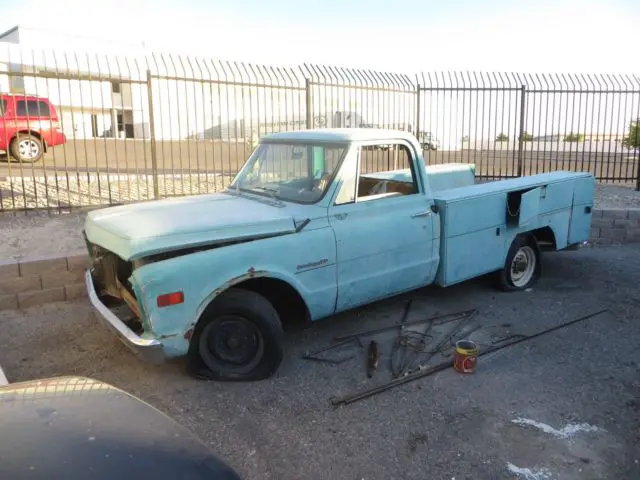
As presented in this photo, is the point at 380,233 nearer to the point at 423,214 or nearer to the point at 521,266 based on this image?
the point at 423,214

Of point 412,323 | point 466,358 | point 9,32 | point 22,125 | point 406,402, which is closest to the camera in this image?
point 406,402

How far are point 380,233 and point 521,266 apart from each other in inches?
96.1

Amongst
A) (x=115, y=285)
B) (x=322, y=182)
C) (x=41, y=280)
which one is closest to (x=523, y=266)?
(x=322, y=182)

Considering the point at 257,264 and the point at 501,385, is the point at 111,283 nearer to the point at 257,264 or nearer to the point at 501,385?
the point at 257,264

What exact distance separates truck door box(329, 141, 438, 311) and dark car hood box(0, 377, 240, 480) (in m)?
2.48

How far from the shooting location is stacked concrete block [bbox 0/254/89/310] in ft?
18.0

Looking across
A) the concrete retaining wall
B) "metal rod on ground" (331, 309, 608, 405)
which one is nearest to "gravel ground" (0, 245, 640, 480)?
"metal rod on ground" (331, 309, 608, 405)

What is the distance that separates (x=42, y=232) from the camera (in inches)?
276

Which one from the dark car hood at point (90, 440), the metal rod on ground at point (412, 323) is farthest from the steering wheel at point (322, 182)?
the dark car hood at point (90, 440)

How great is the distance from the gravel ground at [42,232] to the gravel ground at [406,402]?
93 cm

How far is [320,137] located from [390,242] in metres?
1.12

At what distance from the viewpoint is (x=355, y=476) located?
2984 millimetres

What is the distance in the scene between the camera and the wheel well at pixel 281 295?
416 centimetres

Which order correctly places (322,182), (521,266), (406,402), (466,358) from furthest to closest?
(521,266)
(322,182)
(466,358)
(406,402)
